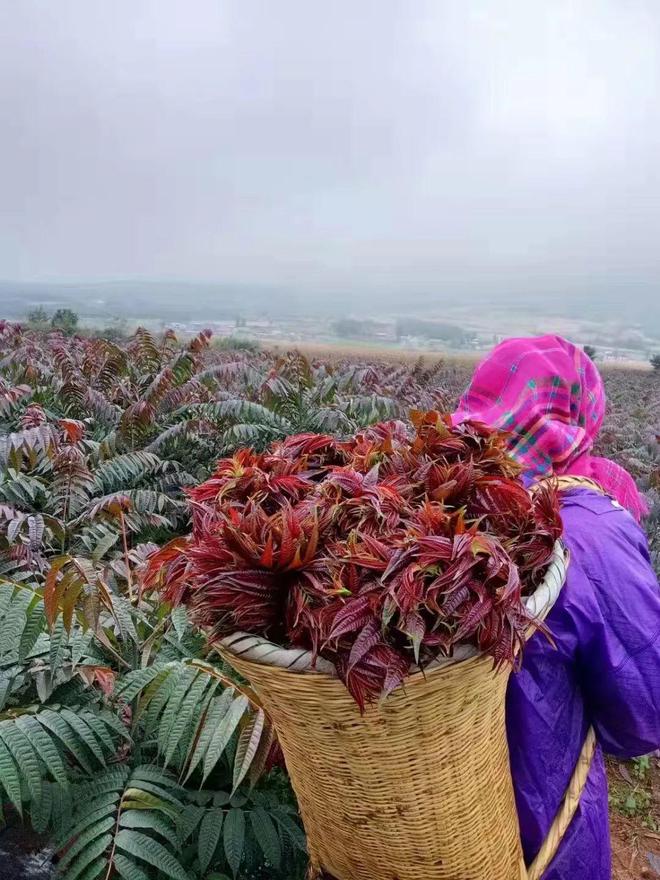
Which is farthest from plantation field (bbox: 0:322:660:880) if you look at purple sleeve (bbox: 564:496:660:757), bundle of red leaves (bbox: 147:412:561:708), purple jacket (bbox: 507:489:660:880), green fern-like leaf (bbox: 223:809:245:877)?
purple sleeve (bbox: 564:496:660:757)

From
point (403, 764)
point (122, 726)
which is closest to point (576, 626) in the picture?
point (403, 764)

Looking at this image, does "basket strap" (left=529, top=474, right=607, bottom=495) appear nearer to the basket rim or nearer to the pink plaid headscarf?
the pink plaid headscarf

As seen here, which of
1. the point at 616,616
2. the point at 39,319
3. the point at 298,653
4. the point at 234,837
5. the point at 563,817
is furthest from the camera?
the point at 39,319

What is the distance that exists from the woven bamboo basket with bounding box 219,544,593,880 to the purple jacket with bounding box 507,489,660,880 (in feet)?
0.26

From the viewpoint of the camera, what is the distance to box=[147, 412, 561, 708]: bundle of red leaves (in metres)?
0.70

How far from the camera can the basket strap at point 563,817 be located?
1.07 metres

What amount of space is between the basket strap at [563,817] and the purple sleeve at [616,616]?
0.13 m

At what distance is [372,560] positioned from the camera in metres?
0.73

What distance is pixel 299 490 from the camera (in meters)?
0.90

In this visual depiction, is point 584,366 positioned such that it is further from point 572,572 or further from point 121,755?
point 121,755

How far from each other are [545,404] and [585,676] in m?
0.47

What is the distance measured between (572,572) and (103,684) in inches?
38.0

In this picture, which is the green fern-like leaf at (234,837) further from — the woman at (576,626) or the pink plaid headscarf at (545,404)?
the pink plaid headscarf at (545,404)

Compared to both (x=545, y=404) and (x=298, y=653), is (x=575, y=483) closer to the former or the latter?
(x=545, y=404)
